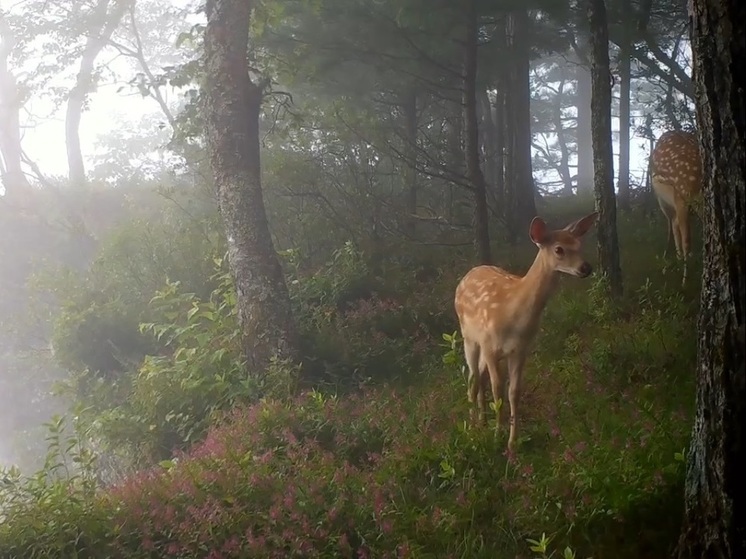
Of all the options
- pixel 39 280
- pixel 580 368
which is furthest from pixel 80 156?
pixel 580 368

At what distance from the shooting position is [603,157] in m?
5.52

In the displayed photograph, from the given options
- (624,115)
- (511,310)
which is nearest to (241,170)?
(511,310)

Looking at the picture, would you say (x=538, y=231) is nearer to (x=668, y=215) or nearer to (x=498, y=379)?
(x=498, y=379)

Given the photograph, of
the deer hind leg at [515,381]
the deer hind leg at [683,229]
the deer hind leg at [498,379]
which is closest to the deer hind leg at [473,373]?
the deer hind leg at [498,379]

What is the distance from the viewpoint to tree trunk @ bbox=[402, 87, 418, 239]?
758cm

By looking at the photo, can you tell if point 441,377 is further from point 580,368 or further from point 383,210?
point 383,210

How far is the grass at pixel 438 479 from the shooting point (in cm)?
349

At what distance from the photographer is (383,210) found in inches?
316

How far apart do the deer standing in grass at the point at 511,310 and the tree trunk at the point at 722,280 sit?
3.73 ft

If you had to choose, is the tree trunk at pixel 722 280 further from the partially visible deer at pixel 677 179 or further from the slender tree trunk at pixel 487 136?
the slender tree trunk at pixel 487 136

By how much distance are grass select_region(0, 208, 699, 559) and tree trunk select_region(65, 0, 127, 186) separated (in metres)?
7.82

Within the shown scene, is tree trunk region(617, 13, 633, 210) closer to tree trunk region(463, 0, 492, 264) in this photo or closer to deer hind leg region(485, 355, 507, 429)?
tree trunk region(463, 0, 492, 264)

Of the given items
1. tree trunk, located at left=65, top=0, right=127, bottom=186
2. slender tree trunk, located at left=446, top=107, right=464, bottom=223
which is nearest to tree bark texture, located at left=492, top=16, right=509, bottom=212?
slender tree trunk, located at left=446, top=107, right=464, bottom=223

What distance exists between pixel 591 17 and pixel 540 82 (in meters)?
4.99
